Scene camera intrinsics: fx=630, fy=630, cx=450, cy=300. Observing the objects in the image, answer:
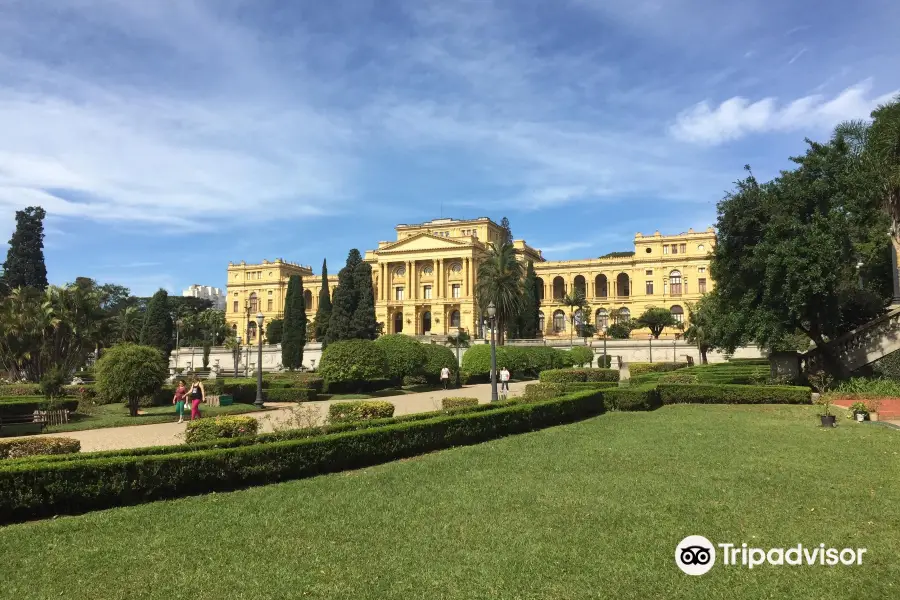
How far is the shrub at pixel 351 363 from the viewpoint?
30906mm

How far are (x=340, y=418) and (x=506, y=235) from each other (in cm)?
7850

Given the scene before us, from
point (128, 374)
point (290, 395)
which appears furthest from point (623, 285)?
point (128, 374)

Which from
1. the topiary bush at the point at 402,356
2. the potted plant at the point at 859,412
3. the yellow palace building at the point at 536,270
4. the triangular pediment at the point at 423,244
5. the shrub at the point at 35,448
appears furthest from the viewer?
the triangular pediment at the point at 423,244

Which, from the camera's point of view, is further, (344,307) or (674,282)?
(674,282)

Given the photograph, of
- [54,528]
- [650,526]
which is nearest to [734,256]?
[650,526]

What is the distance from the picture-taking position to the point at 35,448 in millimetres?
10109

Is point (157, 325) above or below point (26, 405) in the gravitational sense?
above

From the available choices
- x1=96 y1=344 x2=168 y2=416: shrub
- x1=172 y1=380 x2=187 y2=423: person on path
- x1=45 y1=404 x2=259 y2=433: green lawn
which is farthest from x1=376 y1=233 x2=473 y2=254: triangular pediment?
x1=172 y1=380 x2=187 y2=423: person on path

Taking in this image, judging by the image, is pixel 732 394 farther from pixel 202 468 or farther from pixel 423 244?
pixel 423 244

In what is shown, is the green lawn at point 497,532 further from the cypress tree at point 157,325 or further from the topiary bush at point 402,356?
the cypress tree at point 157,325

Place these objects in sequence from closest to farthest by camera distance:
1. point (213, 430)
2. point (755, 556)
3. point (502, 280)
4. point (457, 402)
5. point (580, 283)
A: point (755, 556), point (213, 430), point (457, 402), point (502, 280), point (580, 283)

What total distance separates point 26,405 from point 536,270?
72.7 metres

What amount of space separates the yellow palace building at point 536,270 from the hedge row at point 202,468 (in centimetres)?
6608

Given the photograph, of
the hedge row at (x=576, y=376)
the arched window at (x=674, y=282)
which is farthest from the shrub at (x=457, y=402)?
the arched window at (x=674, y=282)
